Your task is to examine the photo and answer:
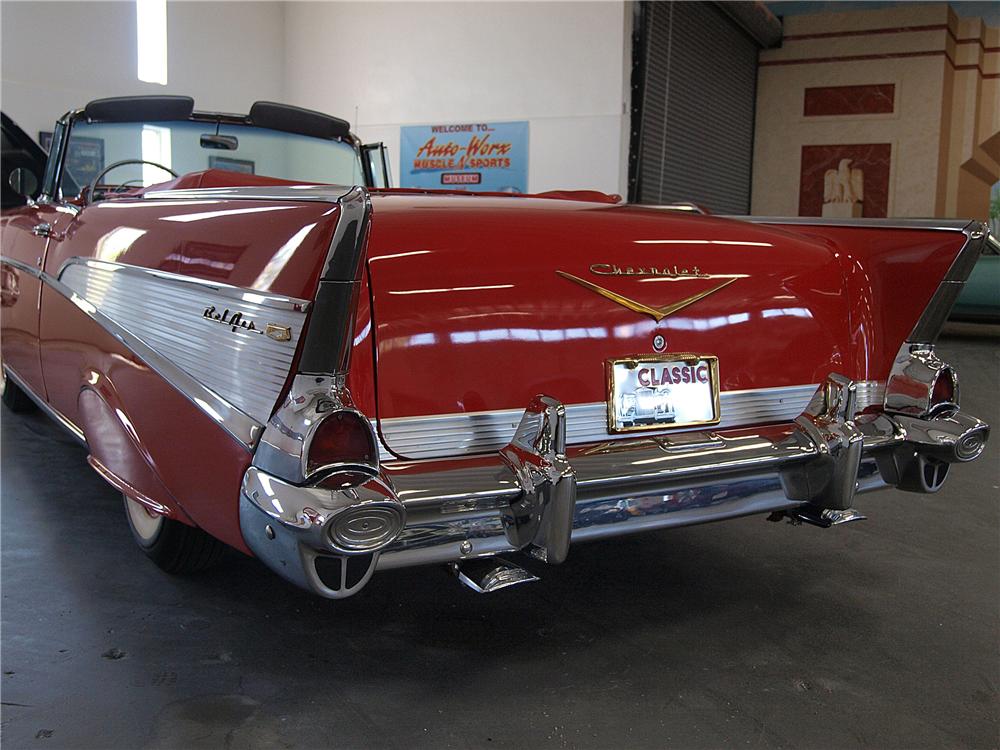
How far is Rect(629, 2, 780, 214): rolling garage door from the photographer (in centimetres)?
878

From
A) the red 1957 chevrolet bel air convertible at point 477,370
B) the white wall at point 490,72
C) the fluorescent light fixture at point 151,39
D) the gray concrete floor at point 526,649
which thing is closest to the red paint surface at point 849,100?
the white wall at point 490,72

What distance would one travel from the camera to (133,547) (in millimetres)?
2842

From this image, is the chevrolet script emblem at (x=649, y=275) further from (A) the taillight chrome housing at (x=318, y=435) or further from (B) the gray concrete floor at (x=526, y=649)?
(B) the gray concrete floor at (x=526, y=649)

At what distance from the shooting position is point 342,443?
5.43ft

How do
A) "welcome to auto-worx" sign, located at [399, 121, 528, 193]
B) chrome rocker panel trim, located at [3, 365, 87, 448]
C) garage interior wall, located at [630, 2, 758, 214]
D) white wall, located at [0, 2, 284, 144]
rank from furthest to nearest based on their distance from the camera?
"welcome to auto-worx" sign, located at [399, 121, 528, 193] < garage interior wall, located at [630, 2, 758, 214] < white wall, located at [0, 2, 284, 144] < chrome rocker panel trim, located at [3, 365, 87, 448]

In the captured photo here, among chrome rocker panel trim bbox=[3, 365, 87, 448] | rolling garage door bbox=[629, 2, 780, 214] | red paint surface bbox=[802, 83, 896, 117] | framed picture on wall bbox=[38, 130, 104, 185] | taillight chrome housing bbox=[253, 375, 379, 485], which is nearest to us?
taillight chrome housing bbox=[253, 375, 379, 485]

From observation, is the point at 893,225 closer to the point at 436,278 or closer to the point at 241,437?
the point at 436,278

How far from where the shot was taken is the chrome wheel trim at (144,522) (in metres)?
2.50

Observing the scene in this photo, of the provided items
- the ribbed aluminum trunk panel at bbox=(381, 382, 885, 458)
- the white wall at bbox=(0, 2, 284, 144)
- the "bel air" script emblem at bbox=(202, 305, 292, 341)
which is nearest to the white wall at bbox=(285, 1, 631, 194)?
the white wall at bbox=(0, 2, 284, 144)

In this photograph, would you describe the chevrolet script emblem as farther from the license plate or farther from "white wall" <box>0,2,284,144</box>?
"white wall" <box>0,2,284,144</box>

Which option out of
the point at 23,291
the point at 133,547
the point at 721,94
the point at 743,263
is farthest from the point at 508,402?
the point at 721,94

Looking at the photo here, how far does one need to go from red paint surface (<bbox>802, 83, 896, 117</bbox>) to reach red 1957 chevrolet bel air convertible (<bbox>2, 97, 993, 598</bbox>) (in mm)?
10324

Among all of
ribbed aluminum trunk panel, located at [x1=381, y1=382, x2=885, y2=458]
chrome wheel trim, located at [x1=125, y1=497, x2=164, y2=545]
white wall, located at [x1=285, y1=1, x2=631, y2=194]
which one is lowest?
chrome wheel trim, located at [x1=125, y1=497, x2=164, y2=545]

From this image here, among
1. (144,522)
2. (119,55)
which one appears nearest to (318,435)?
(144,522)
